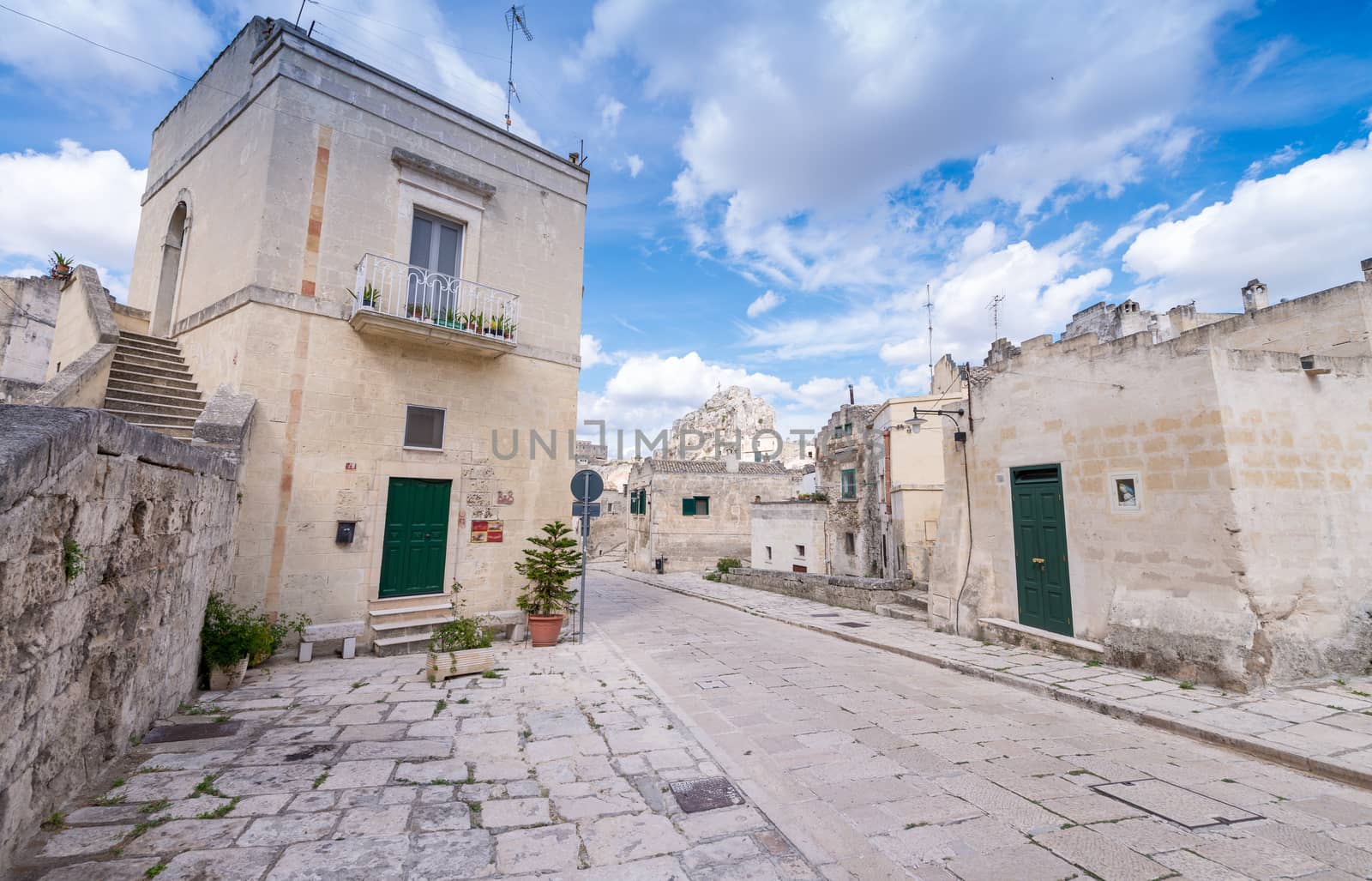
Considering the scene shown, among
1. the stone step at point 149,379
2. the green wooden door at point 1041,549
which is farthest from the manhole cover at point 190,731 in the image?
the green wooden door at point 1041,549

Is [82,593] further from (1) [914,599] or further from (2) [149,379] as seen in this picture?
(1) [914,599]

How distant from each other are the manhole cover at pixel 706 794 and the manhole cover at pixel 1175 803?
8.16 ft

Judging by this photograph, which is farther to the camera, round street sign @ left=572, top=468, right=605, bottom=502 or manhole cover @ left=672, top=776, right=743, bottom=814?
round street sign @ left=572, top=468, right=605, bottom=502

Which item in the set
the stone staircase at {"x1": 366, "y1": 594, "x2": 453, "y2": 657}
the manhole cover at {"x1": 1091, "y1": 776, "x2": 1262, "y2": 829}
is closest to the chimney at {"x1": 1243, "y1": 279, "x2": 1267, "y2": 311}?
the manhole cover at {"x1": 1091, "y1": 776, "x2": 1262, "y2": 829}

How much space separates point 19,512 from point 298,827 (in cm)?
210

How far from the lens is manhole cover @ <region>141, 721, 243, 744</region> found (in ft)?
14.3

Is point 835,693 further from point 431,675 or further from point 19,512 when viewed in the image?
point 19,512

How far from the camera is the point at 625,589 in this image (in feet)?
61.0

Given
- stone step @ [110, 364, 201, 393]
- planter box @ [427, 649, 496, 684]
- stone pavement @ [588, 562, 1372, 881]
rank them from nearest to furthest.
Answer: stone pavement @ [588, 562, 1372, 881]
planter box @ [427, 649, 496, 684]
stone step @ [110, 364, 201, 393]

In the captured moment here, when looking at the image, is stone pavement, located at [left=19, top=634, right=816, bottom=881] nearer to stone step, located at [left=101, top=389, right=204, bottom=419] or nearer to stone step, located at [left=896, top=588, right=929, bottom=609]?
stone step, located at [left=101, top=389, right=204, bottom=419]

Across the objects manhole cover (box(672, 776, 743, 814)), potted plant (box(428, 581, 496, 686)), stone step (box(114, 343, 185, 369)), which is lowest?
manhole cover (box(672, 776, 743, 814))

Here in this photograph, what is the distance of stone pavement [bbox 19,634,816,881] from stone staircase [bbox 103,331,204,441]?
3846 millimetres

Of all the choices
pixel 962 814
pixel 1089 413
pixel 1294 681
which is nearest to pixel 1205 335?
pixel 1089 413

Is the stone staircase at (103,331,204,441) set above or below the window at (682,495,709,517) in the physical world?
above
